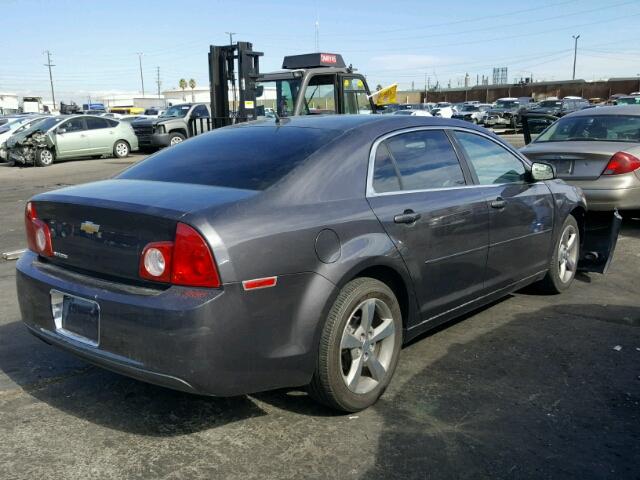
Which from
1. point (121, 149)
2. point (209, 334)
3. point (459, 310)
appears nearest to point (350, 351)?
point (209, 334)

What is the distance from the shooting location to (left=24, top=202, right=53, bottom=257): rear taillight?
3391 millimetres

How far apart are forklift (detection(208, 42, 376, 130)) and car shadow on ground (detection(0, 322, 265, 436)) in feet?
26.9

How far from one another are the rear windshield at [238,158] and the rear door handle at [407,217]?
0.61m

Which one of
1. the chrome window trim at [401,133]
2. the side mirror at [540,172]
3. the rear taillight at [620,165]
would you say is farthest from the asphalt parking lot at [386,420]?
the rear taillight at [620,165]

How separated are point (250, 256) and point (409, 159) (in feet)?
5.02

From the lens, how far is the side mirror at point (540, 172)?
496 centimetres

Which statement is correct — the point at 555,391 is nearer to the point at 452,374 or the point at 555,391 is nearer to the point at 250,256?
the point at 452,374

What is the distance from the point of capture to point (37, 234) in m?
3.48

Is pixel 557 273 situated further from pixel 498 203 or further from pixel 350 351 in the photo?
pixel 350 351

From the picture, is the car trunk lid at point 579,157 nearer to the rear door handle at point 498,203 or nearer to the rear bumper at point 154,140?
the rear door handle at point 498,203

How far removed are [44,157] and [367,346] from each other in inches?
743

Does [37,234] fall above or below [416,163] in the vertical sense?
below

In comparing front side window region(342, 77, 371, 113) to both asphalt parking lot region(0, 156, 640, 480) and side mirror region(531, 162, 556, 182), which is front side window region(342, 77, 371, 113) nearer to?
side mirror region(531, 162, 556, 182)

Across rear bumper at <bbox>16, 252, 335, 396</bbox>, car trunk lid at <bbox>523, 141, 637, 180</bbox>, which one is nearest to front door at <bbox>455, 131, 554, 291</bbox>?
rear bumper at <bbox>16, 252, 335, 396</bbox>
